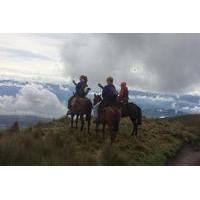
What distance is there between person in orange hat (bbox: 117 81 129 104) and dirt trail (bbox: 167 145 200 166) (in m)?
1.79

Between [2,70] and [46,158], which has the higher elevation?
[2,70]

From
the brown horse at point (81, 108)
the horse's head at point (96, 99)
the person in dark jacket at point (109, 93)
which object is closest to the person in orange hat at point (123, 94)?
the person in dark jacket at point (109, 93)

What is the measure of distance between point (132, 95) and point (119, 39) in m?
1.36

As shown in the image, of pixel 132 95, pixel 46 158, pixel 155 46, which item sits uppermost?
pixel 155 46

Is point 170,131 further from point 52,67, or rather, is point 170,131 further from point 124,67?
point 52,67

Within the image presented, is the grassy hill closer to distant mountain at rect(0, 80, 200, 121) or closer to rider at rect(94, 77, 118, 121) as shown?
distant mountain at rect(0, 80, 200, 121)

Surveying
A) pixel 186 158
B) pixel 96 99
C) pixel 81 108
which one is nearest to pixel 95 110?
pixel 96 99

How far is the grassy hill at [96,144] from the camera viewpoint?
12.1 metres

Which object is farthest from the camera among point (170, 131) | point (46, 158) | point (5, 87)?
point (170, 131)

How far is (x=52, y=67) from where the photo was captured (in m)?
13.0

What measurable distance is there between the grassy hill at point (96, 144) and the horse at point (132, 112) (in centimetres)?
14

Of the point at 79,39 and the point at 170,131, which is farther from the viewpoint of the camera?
the point at 170,131

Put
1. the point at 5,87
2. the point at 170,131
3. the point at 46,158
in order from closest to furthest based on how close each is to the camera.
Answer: the point at 46,158 → the point at 5,87 → the point at 170,131
